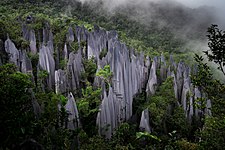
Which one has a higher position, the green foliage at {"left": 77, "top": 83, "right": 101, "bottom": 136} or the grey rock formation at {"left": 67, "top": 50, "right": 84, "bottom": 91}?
the grey rock formation at {"left": 67, "top": 50, "right": 84, "bottom": 91}

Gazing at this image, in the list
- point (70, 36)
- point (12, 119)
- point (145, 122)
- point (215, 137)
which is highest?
point (70, 36)

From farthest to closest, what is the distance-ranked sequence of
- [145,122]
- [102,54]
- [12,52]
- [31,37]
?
[102,54], [31,37], [12,52], [145,122]

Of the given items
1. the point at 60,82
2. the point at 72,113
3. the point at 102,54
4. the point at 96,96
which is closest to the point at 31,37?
the point at 102,54

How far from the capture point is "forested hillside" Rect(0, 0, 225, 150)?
9.54 meters

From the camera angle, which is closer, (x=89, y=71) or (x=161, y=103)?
(x=161, y=103)

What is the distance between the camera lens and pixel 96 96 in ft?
65.6

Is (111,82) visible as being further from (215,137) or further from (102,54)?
(215,137)

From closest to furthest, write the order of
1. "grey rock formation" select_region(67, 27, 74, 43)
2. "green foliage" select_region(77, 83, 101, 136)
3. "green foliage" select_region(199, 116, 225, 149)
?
"green foliage" select_region(199, 116, 225, 149)
"green foliage" select_region(77, 83, 101, 136)
"grey rock formation" select_region(67, 27, 74, 43)

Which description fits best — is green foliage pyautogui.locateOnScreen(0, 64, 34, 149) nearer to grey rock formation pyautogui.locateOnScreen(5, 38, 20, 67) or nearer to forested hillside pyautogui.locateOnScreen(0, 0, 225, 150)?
forested hillside pyautogui.locateOnScreen(0, 0, 225, 150)

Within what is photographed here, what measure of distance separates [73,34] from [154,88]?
14.1 m

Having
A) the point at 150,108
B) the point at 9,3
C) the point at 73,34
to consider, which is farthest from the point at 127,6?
the point at 150,108

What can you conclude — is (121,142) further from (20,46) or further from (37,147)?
(20,46)

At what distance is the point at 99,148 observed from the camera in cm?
1385

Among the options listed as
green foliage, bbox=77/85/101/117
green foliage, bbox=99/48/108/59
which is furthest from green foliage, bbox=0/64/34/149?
green foliage, bbox=99/48/108/59
